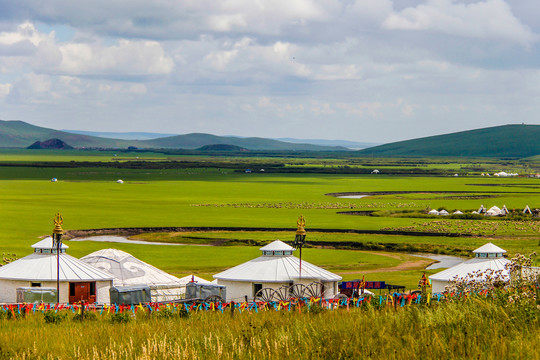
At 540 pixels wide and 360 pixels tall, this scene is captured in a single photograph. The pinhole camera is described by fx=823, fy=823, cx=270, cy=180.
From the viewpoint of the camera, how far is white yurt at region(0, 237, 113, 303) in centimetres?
3753

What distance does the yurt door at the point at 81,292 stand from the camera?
3747 cm

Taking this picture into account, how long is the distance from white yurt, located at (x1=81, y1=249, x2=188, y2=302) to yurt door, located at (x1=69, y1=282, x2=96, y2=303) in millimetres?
2077

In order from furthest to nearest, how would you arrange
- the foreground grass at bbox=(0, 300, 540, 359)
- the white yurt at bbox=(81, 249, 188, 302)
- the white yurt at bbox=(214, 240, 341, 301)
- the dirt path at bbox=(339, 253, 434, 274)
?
the dirt path at bbox=(339, 253, 434, 274), the white yurt at bbox=(81, 249, 188, 302), the white yurt at bbox=(214, 240, 341, 301), the foreground grass at bbox=(0, 300, 540, 359)

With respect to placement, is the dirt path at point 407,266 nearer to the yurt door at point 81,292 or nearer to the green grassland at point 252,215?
the green grassland at point 252,215

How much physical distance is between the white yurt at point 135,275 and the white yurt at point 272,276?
3.62 m

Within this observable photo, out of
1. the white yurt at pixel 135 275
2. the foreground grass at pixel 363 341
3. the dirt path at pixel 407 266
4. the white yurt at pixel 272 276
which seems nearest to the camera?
the foreground grass at pixel 363 341

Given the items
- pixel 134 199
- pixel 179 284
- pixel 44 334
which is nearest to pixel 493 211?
pixel 134 199

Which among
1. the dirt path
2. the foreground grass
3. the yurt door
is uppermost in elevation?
the foreground grass

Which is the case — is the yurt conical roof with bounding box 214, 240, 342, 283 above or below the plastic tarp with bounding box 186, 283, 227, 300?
above

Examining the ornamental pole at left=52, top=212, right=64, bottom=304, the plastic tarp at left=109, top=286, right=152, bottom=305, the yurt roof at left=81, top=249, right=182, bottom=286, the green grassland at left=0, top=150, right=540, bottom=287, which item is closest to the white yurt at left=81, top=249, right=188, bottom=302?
the yurt roof at left=81, top=249, right=182, bottom=286

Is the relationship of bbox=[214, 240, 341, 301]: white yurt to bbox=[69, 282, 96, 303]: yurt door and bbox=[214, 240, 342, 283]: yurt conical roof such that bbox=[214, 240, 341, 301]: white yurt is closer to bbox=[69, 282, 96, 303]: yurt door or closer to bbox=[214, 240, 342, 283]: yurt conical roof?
bbox=[214, 240, 342, 283]: yurt conical roof

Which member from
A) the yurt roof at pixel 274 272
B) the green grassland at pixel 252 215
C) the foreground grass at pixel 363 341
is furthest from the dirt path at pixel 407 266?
the foreground grass at pixel 363 341

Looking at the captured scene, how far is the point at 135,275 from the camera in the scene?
41.0 m

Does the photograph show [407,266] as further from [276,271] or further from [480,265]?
[276,271]
